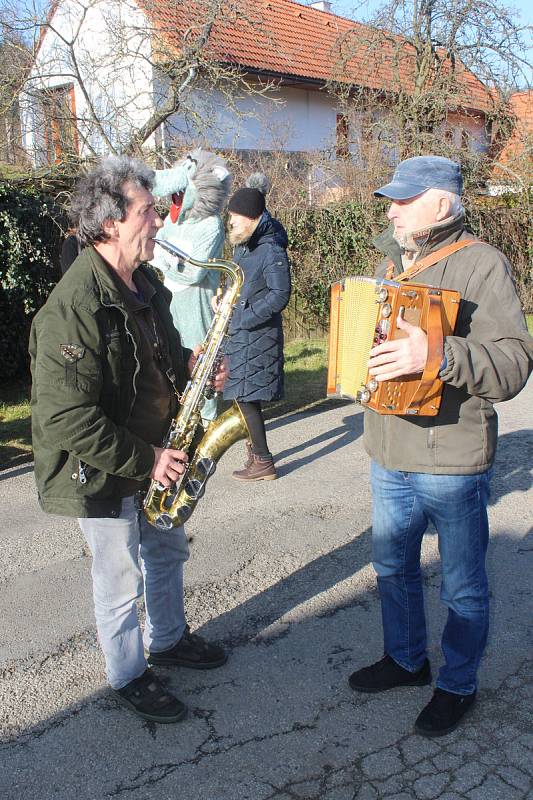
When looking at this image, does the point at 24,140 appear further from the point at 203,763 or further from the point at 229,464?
the point at 203,763

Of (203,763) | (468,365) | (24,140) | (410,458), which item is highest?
(24,140)

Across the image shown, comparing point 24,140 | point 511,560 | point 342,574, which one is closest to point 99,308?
point 342,574

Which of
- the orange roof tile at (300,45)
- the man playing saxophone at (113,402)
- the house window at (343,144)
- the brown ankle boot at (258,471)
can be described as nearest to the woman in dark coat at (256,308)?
the brown ankle boot at (258,471)

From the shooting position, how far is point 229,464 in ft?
19.8

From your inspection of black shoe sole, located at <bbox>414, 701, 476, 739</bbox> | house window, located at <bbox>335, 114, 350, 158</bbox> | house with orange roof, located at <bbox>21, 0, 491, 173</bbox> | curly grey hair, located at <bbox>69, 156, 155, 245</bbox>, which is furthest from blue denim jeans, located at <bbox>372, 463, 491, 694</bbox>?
house window, located at <bbox>335, 114, 350, 158</bbox>

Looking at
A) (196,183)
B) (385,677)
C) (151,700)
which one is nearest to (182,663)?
(151,700)

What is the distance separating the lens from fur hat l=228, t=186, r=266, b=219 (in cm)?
511

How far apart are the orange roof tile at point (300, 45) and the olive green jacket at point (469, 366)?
8.36 metres

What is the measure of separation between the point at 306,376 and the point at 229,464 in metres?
3.22

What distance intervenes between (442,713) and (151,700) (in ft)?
3.71

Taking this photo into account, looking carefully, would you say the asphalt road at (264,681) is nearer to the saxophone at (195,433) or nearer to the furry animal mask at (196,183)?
the saxophone at (195,433)

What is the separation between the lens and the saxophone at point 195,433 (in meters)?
3.03

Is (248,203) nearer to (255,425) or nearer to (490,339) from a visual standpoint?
(255,425)

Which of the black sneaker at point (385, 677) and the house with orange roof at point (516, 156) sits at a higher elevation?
the house with orange roof at point (516, 156)
